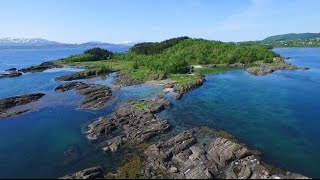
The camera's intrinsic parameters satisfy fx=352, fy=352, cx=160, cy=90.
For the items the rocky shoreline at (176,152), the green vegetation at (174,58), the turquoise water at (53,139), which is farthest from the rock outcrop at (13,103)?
the green vegetation at (174,58)

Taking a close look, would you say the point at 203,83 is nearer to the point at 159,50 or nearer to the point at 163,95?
the point at 163,95

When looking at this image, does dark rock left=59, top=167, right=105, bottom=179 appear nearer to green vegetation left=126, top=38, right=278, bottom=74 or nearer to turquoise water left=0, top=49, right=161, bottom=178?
turquoise water left=0, top=49, right=161, bottom=178

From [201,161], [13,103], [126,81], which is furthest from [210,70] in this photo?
[201,161]

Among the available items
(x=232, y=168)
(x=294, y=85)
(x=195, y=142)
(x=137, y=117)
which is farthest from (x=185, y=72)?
(x=232, y=168)

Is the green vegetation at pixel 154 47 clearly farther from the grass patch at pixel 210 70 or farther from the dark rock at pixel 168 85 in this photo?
the dark rock at pixel 168 85

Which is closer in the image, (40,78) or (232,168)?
(232,168)

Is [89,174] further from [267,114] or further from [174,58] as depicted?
[174,58]

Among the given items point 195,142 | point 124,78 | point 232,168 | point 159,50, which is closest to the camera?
point 232,168
